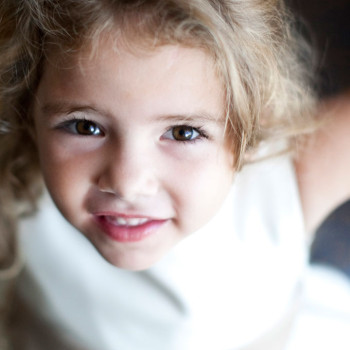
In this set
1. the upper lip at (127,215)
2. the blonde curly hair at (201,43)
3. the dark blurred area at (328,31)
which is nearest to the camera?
the blonde curly hair at (201,43)

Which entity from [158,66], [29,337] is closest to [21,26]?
[158,66]

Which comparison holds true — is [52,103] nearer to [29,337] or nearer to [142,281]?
[142,281]

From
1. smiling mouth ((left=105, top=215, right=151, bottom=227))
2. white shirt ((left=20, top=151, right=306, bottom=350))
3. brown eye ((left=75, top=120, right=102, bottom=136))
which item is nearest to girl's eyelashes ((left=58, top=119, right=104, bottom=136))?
brown eye ((left=75, top=120, right=102, bottom=136))

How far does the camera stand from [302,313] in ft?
3.24

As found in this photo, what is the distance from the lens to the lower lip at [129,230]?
71cm

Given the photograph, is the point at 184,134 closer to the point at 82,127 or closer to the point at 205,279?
the point at 82,127

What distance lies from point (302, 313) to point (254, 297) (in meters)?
0.13

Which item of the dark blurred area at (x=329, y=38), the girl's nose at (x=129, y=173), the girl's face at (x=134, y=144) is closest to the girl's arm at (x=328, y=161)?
the dark blurred area at (x=329, y=38)

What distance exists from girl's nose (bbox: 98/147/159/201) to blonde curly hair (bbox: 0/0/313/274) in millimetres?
103

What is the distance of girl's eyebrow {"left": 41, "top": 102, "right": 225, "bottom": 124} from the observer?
59cm

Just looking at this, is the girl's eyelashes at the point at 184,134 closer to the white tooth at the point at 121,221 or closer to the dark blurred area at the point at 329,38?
the white tooth at the point at 121,221

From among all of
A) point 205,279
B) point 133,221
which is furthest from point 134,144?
point 205,279

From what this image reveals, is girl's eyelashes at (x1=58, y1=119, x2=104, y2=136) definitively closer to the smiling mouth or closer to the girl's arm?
the smiling mouth

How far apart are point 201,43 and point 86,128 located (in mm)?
167
